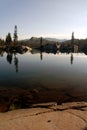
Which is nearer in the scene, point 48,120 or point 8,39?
point 48,120

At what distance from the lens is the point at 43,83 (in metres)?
26.8

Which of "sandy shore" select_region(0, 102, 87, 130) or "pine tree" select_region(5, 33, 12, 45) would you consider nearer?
"sandy shore" select_region(0, 102, 87, 130)

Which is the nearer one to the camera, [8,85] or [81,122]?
[81,122]

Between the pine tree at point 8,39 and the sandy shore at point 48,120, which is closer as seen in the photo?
the sandy shore at point 48,120

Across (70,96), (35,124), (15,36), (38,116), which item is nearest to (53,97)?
(70,96)

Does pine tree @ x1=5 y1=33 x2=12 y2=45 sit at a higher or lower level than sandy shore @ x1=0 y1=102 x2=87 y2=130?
higher

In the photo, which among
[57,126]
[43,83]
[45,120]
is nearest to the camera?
[57,126]

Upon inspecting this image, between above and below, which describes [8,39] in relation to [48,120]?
above

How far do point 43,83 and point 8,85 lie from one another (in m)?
4.63

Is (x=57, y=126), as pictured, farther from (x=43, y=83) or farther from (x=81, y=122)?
(x=43, y=83)

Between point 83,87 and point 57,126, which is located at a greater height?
point 57,126

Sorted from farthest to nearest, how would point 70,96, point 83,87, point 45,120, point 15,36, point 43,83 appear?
1. point 15,36
2. point 43,83
3. point 83,87
4. point 70,96
5. point 45,120

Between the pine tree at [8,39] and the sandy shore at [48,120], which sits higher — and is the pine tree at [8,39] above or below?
above

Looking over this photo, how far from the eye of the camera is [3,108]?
52.3ft
